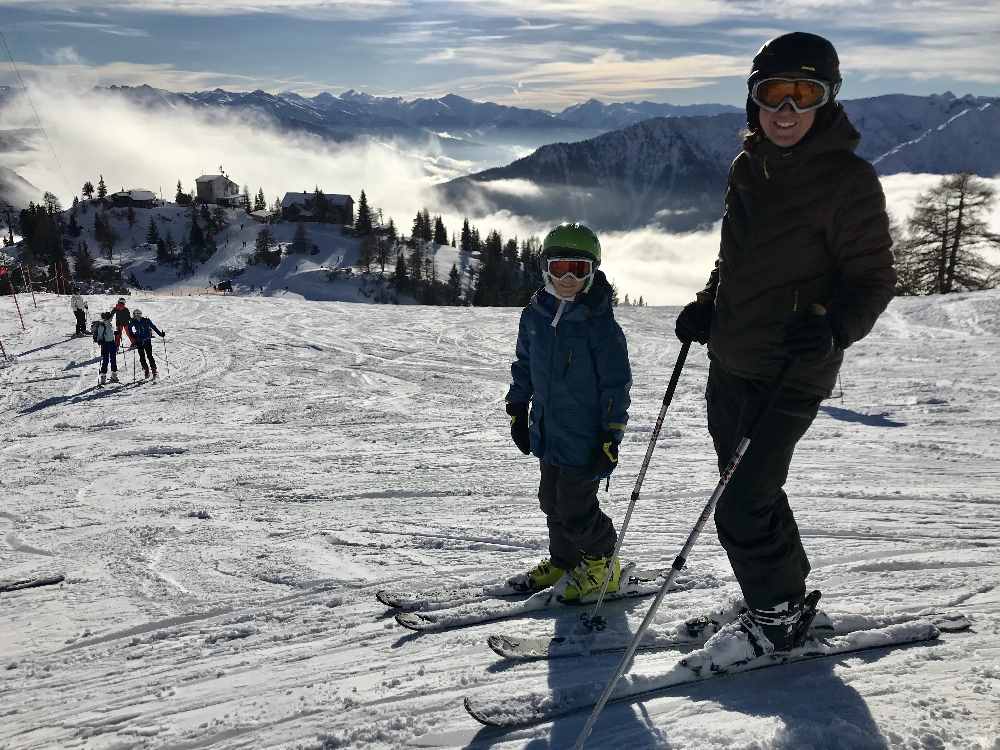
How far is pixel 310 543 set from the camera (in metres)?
5.21

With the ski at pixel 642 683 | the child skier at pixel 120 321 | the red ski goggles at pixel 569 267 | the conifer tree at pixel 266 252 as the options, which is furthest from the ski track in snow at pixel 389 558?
the conifer tree at pixel 266 252

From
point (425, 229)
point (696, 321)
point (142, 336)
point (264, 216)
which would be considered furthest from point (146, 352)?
point (264, 216)

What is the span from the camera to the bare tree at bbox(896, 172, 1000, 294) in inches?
1268

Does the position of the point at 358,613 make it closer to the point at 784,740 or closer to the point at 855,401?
the point at 784,740

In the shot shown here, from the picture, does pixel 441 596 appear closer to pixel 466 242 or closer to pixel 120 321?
pixel 120 321

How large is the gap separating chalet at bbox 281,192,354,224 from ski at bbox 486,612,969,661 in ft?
362

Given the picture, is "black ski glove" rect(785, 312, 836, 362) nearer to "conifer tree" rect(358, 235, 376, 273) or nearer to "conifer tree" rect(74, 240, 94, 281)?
"conifer tree" rect(358, 235, 376, 273)

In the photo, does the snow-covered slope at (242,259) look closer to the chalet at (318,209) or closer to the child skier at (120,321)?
the chalet at (318,209)

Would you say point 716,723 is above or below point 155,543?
above

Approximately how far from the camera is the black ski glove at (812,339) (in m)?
2.33

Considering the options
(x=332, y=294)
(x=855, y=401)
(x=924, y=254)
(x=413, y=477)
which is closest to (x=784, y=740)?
(x=413, y=477)

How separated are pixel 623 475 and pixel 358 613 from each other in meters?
3.60

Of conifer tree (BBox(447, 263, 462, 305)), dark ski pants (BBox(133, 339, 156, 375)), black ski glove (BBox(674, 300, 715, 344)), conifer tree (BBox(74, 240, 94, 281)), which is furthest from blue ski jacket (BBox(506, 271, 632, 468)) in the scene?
conifer tree (BBox(74, 240, 94, 281))

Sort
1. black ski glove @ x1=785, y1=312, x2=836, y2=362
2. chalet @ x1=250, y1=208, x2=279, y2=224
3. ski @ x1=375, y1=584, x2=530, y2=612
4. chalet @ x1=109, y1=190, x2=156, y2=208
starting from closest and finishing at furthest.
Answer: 1. black ski glove @ x1=785, y1=312, x2=836, y2=362
2. ski @ x1=375, y1=584, x2=530, y2=612
3. chalet @ x1=250, y1=208, x2=279, y2=224
4. chalet @ x1=109, y1=190, x2=156, y2=208
